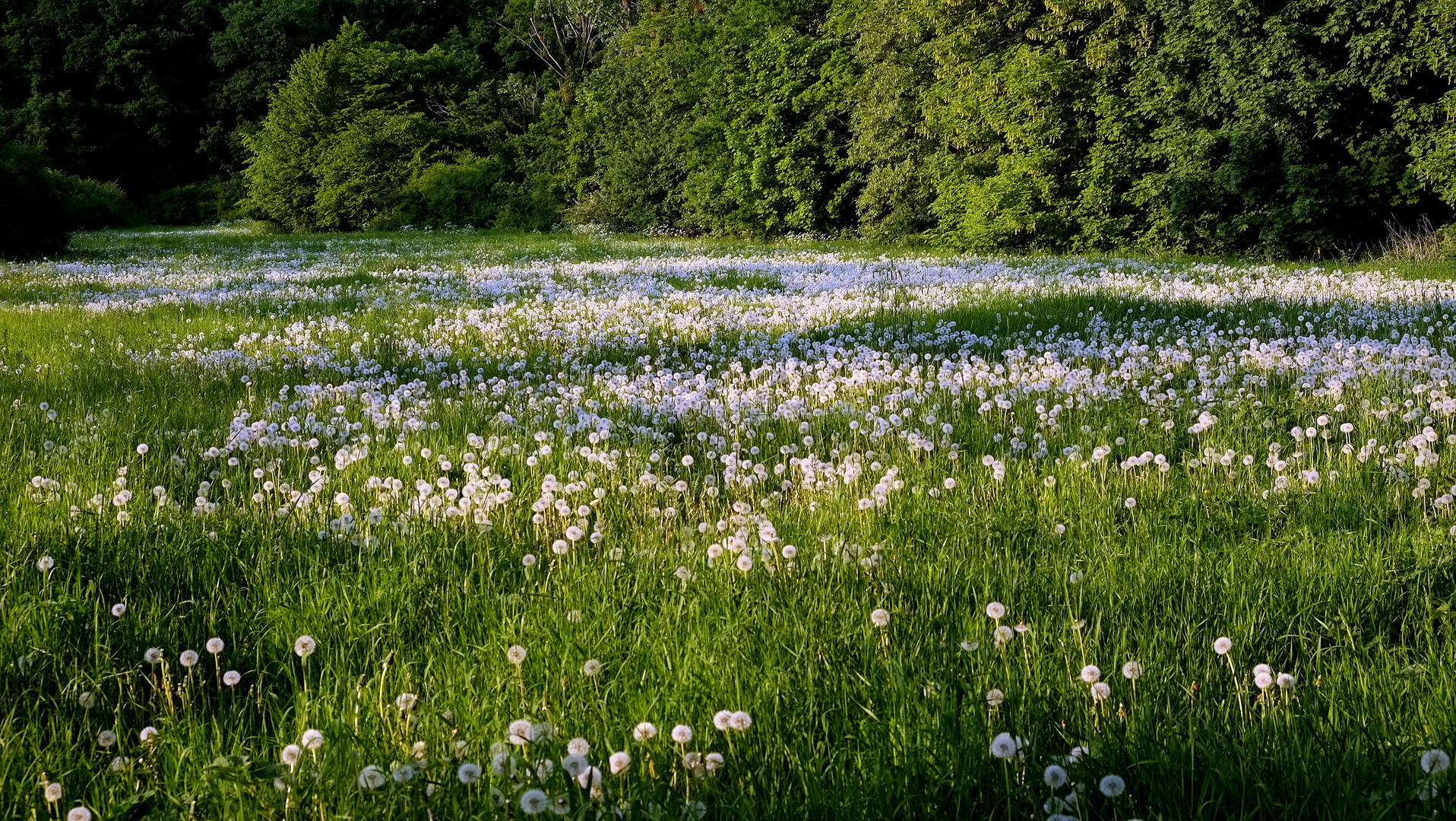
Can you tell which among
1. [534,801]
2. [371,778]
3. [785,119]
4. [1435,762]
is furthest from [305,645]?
[785,119]

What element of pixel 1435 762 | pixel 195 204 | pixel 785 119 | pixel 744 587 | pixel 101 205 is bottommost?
pixel 744 587

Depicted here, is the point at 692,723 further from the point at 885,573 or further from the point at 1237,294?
the point at 1237,294

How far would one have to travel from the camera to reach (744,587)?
292 centimetres

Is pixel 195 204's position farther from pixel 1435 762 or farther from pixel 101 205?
pixel 1435 762

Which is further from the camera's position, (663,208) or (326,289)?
(663,208)

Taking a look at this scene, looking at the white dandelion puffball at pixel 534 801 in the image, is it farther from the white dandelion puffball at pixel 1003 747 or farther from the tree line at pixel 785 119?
the tree line at pixel 785 119

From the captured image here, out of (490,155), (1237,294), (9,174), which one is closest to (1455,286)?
(1237,294)

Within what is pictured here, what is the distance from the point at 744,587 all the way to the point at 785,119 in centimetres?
2711

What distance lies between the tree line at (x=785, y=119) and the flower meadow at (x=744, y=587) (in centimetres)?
1147

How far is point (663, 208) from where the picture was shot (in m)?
35.1

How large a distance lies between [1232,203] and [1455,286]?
28.9ft

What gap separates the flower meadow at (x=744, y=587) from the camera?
1889 millimetres

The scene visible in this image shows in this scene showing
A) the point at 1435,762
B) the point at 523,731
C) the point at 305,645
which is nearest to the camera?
the point at 1435,762

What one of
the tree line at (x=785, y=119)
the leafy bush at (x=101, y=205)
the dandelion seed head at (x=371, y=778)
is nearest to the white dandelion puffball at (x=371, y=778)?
the dandelion seed head at (x=371, y=778)
